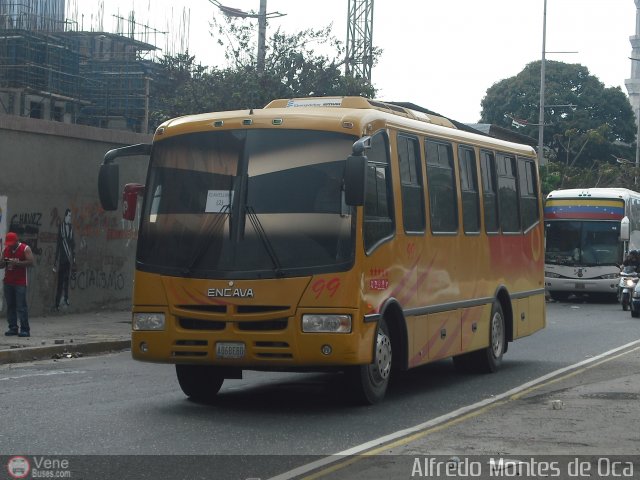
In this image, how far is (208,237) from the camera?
37.2 feet

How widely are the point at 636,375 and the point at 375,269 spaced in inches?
198

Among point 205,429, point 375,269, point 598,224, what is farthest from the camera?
point 598,224

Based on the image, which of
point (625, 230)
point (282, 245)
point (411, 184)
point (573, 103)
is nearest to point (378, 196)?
point (411, 184)

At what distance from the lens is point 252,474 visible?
26.2 ft

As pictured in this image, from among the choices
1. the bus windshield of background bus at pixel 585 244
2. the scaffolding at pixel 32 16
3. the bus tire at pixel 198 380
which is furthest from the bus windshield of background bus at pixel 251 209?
the bus windshield of background bus at pixel 585 244

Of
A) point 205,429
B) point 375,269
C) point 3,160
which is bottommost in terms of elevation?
point 205,429

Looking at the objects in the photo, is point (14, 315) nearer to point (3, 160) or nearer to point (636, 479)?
point (3, 160)

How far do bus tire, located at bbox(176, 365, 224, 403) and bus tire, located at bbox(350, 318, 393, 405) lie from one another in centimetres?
156

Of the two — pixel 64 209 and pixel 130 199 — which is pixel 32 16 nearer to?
pixel 64 209

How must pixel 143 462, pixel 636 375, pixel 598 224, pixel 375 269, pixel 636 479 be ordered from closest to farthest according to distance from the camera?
1. pixel 636 479
2. pixel 143 462
3. pixel 375 269
4. pixel 636 375
5. pixel 598 224

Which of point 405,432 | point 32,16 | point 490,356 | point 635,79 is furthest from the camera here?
point 635,79

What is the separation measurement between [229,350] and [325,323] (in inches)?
35.7

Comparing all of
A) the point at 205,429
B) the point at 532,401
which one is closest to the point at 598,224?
the point at 532,401

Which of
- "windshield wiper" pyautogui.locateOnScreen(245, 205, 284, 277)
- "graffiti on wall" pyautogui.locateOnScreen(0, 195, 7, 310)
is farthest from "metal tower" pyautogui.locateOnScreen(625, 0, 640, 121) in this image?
"windshield wiper" pyautogui.locateOnScreen(245, 205, 284, 277)
